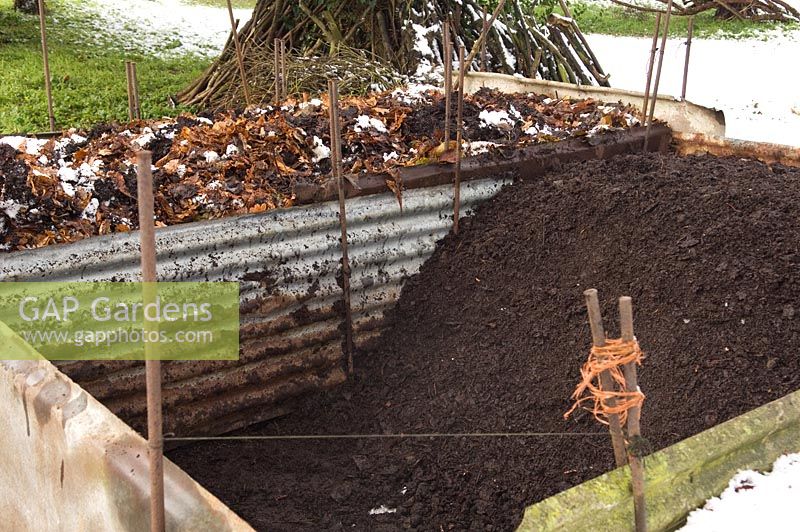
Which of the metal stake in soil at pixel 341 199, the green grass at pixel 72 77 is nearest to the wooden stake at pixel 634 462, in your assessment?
the metal stake in soil at pixel 341 199

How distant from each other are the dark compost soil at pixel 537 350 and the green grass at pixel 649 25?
990 cm

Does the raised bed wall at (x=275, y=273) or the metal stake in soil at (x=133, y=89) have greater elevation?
the metal stake in soil at (x=133, y=89)

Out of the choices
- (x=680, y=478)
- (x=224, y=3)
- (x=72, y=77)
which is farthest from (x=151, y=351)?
(x=224, y=3)

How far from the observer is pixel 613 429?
180 cm

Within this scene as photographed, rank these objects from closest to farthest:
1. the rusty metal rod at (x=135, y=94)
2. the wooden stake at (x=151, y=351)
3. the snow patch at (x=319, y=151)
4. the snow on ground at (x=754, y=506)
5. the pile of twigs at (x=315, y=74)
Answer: the wooden stake at (x=151, y=351), the snow on ground at (x=754, y=506), the snow patch at (x=319, y=151), the rusty metal rod at (x=135, y=94), the pile of twigs at (x=315, y=74)

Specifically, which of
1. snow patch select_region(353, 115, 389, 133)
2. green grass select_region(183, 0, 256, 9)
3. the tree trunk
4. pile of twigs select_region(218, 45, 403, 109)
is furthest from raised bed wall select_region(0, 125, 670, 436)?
green grass select_region(183, 0, 256, 9)

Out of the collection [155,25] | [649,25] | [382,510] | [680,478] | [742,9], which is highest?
[742,9]

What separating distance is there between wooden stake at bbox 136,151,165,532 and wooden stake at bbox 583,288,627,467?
2.86 ft

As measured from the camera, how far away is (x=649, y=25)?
46.7 ft

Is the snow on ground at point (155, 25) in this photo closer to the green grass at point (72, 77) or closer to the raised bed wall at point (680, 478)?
the green grass at point (72, 77)

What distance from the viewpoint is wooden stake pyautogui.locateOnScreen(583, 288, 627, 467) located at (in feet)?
5.49

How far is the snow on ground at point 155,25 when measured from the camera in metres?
11.1

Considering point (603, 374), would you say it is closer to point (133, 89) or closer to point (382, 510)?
point (382, 510)

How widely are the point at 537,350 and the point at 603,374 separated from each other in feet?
4.27
